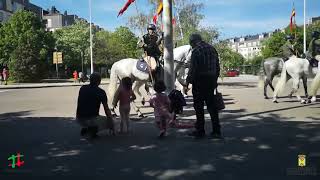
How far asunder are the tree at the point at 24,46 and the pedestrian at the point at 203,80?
46451 mm

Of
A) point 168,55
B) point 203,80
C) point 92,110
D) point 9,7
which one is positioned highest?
point 9,7

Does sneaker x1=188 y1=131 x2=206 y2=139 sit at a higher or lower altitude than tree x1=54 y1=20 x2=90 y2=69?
lower

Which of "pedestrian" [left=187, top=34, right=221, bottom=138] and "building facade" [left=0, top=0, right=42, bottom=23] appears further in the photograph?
"building facade" [left=0, top=0, right=42, bottom=23]

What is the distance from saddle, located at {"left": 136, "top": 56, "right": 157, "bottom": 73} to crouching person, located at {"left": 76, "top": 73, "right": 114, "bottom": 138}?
3839mm

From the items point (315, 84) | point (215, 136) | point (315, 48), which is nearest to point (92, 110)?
point (215, 136)

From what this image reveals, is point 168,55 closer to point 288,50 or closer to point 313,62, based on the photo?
point 288,50

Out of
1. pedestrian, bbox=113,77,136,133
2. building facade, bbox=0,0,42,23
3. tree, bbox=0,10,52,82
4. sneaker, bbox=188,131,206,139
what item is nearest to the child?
sneaker, bbox=188,131,206,139

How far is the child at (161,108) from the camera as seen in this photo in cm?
845

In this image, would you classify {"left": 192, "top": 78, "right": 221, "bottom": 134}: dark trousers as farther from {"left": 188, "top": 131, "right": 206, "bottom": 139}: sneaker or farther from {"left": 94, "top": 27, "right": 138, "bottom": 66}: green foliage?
{"left": 94, "top": 27, "right": 138, "bottom": 66}: green foliage

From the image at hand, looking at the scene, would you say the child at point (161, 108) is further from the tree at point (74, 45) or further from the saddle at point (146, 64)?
the tree at point (74, 45)

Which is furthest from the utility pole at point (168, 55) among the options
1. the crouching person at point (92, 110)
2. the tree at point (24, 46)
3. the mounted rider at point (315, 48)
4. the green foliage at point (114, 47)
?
the green foliage at point (114, 47)

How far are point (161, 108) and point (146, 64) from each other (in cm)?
407

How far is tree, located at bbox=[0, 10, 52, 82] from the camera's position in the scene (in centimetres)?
5194

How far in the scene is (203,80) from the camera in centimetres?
826
